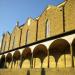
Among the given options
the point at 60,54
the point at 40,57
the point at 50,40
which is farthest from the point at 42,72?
the point at 40,57

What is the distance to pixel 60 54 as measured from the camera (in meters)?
18.0

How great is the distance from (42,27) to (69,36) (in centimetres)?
1115

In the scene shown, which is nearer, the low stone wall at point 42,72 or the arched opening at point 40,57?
the low stone wall at point 42,72

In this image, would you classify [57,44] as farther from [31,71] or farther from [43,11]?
[43,11]

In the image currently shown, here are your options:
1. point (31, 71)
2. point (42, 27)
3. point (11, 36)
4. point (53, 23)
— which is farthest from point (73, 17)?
point (11, 36)

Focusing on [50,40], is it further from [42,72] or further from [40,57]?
[40,57]

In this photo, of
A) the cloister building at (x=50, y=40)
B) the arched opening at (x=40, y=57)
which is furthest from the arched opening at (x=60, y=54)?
the arched opening at (x=40, y=57)

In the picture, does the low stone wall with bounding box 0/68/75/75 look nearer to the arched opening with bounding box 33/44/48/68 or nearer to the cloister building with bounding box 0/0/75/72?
the cloister building with bounding box 0/0/75/72

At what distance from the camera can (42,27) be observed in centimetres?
2477

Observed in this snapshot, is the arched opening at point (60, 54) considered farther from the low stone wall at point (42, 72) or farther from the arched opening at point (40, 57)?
the low stone wall at point (42, 72)

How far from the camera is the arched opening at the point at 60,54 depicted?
16708mm

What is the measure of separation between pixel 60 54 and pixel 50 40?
3.01m

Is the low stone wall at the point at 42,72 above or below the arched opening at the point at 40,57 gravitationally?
below

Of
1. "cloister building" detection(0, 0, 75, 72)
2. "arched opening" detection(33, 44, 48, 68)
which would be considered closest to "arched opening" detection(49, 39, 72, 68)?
"cloister building" detection(0, 0, 75, 72)
